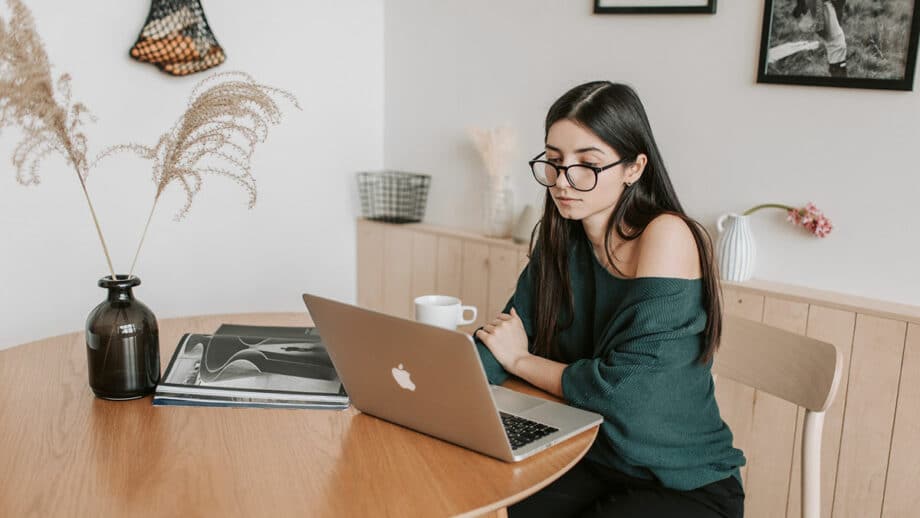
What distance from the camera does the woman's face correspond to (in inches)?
60.7

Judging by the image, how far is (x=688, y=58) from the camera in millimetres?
2260

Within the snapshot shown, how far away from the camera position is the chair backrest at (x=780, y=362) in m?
1.48

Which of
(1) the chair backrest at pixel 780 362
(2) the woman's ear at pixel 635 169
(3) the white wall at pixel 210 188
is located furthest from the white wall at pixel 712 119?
(2) the woman's ear at pixel 635 169

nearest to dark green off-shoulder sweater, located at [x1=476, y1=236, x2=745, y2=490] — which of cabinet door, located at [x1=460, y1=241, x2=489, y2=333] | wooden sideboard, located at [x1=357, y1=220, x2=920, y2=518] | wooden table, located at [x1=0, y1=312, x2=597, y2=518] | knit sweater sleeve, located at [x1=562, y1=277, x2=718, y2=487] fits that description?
knit sweater sleeve, located at [x1=562, y1=277, x2=718, y2=487]

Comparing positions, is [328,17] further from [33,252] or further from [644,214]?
[644,214]

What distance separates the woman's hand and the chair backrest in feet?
1.40

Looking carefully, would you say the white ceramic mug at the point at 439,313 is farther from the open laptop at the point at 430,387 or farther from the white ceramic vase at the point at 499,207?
the white ceramic vase at the point at 499,207

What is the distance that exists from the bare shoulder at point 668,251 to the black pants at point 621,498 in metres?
0.37

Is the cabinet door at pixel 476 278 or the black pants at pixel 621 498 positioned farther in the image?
the cabinet door at pixel 476 278

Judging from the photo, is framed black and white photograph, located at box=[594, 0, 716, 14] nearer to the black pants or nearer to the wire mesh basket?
the wire mesh basket

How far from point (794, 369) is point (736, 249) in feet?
2.03

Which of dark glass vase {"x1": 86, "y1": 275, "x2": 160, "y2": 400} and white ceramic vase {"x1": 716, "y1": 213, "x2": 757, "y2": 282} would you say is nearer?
dark glass vase {"x1": 86, "y1": 275, "x2": 160, "y2": 400}

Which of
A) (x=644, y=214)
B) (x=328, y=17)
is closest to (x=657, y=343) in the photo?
(x=644, y=214)

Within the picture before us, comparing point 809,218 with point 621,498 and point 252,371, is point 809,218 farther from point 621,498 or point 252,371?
point 252,371
